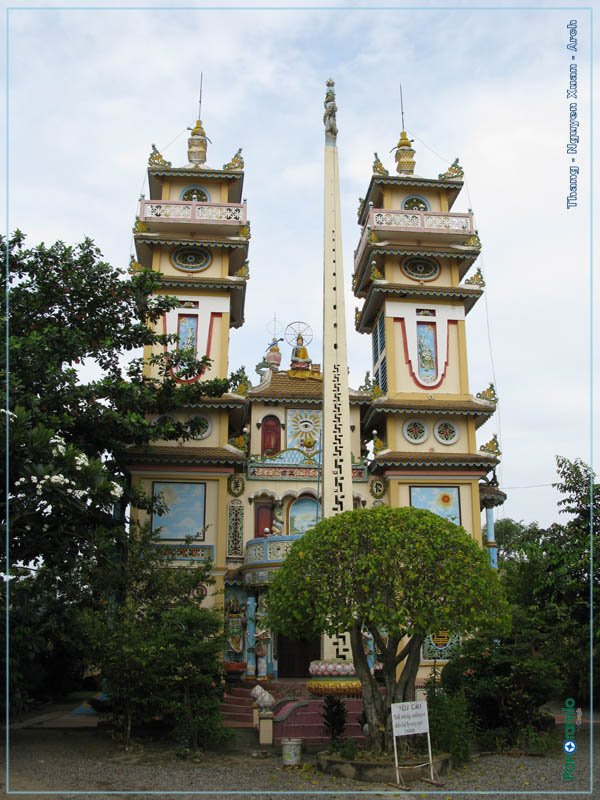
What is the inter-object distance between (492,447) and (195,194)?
38.0 ft

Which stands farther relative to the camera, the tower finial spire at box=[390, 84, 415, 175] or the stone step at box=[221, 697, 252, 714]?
the tower finial spire at box=[390, 84, 415, 175]

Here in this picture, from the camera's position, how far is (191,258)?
2338 cm

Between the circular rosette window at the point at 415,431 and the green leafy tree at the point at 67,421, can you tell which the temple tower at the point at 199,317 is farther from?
the circular rosette window at the point at 415,431

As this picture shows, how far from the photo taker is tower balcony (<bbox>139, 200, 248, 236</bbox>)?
23031 mm

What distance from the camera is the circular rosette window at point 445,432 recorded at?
22406 millimetres

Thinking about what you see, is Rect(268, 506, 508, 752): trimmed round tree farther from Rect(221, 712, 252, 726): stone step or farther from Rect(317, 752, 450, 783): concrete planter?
Rect(221, 712, 252, 726): stone step

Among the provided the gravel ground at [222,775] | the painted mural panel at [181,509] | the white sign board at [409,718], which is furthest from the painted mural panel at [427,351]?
the white sign board at [409,718]

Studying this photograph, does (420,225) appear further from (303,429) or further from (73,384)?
(73,384)

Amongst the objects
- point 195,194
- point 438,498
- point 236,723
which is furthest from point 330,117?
point 236,723

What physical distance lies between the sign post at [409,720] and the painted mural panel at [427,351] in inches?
504

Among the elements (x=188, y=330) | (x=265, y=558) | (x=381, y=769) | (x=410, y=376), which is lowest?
(x=381, y=769)

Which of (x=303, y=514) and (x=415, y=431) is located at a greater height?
(x=415, y=431)

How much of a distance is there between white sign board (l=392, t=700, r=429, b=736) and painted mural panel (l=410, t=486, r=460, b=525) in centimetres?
1067

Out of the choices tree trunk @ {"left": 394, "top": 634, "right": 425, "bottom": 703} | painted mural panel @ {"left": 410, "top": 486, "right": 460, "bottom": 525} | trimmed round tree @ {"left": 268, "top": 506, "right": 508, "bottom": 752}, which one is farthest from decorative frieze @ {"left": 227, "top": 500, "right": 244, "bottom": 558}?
tree trunk @ {"left": 394, "top": 634, "right": 425, "bottom": 703}
